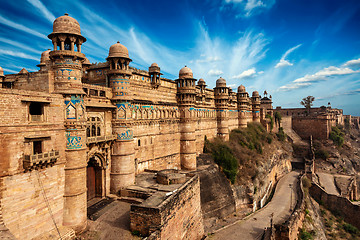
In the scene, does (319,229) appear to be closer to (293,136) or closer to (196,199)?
(196,199)

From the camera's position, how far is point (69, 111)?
41.1 ft

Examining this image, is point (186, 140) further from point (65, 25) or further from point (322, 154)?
point (322, 154)

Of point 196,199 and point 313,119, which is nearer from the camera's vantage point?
point 196,199

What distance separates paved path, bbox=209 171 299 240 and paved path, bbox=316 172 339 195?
39.1 feet

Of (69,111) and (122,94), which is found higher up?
(122,94)

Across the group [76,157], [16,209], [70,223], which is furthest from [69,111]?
[70,223]

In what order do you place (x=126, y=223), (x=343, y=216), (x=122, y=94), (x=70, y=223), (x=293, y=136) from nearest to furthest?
(x=70, y=223), (x=126, y=223), (x=122, y=94), (x=343, y=216), (x=293, y=136)

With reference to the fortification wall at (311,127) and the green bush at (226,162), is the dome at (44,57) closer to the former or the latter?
the green bush at (226,162)

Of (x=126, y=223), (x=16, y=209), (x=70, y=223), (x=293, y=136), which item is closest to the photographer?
(x=16, y=209)

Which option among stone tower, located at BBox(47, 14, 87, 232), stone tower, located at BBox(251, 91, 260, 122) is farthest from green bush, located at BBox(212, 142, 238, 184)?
stone tower, located at BBox(251, 91, 260, 122)

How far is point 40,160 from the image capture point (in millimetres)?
10680

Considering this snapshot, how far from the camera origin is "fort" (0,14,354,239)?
33.4ft

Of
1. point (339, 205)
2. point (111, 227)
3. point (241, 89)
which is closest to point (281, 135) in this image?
point (241, 89)

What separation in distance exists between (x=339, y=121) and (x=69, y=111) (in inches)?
3747
